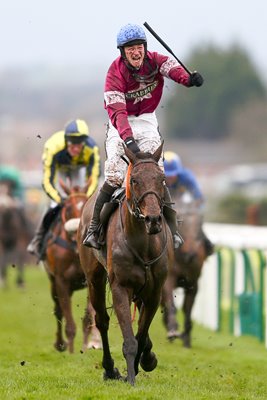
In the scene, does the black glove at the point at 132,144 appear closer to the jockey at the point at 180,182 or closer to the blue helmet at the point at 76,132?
the blue helmet at the point at 76,132

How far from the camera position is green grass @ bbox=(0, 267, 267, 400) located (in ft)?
25.5

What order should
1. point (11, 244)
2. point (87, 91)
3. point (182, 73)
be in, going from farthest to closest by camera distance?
point (87, 91), point (11, 244), point (182, 73)

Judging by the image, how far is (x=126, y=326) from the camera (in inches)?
315

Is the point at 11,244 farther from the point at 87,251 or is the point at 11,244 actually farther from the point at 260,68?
the point at 260,68

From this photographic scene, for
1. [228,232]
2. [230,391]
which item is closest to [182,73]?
[230,391]

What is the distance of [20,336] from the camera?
1305cm

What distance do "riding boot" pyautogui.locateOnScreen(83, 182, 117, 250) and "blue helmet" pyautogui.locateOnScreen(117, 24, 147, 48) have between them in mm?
1115

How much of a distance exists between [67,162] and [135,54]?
11.5 ft

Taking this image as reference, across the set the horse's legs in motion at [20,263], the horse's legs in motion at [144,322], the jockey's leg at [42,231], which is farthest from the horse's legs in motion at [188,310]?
the horse's legs in motion at [20,263]

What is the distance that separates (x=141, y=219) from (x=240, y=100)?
2616 inches

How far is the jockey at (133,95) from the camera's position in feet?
27.5

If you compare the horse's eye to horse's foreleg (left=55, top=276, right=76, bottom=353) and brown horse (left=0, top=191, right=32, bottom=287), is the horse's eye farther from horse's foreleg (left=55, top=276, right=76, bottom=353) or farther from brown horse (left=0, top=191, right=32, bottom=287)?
brown horse (left=0, top=191, right=32, bottom=287)

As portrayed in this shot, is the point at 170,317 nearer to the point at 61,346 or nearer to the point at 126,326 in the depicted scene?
the point at 61,346

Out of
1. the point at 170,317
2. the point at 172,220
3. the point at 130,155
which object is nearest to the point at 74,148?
the point at 170,317
